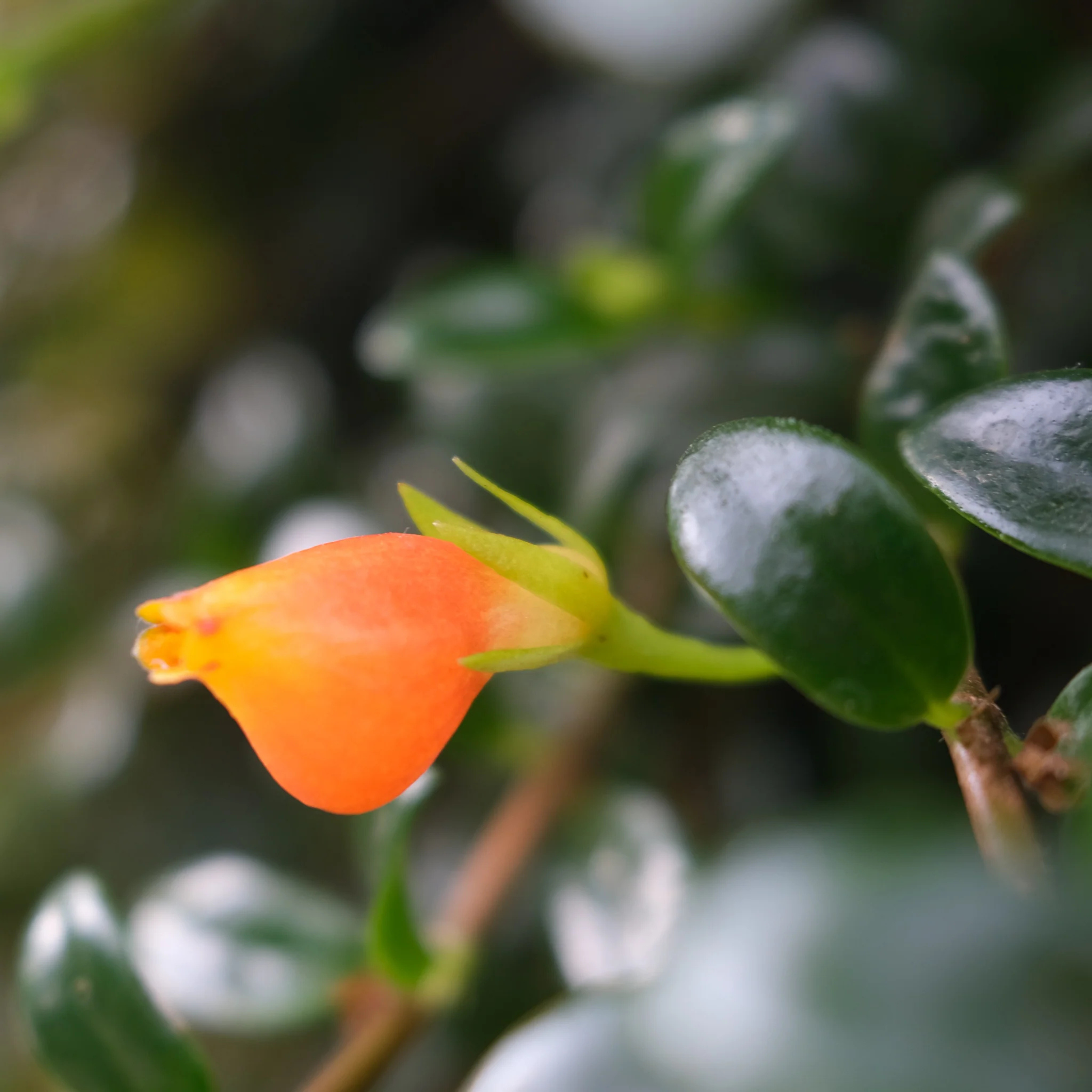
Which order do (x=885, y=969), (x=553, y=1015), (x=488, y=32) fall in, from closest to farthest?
(x=885, y=969), (x=553, y=1015), (x=488, y=32)

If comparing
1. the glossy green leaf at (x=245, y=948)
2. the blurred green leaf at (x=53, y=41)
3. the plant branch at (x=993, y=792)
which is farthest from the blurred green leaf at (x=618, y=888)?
the blurred green leaf at (x=53, y=41)

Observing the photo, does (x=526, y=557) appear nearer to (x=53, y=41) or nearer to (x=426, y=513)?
(x=426, y=513)

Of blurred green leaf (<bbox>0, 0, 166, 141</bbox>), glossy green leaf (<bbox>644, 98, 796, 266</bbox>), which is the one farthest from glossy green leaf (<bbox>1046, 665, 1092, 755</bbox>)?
blurred green leaf (<bbox>0, 0, 166, 141</bbox>)

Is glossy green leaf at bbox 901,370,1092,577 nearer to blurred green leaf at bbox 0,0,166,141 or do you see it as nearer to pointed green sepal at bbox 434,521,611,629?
pointed green sepal at bbox 434,521,611,629

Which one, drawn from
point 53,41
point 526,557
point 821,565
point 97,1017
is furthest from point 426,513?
point 53,41

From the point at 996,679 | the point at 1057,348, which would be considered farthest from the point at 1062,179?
the point at 996,679

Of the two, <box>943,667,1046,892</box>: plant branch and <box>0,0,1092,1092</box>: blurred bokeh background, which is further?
<box>0,0,1092,1092</box>: blurred bokeh background

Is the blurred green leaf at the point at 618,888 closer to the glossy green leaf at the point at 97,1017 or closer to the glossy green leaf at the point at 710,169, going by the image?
the glossy green leaf at the point at 97,1017

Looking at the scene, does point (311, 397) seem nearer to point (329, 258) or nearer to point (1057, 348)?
point (329, 258)
